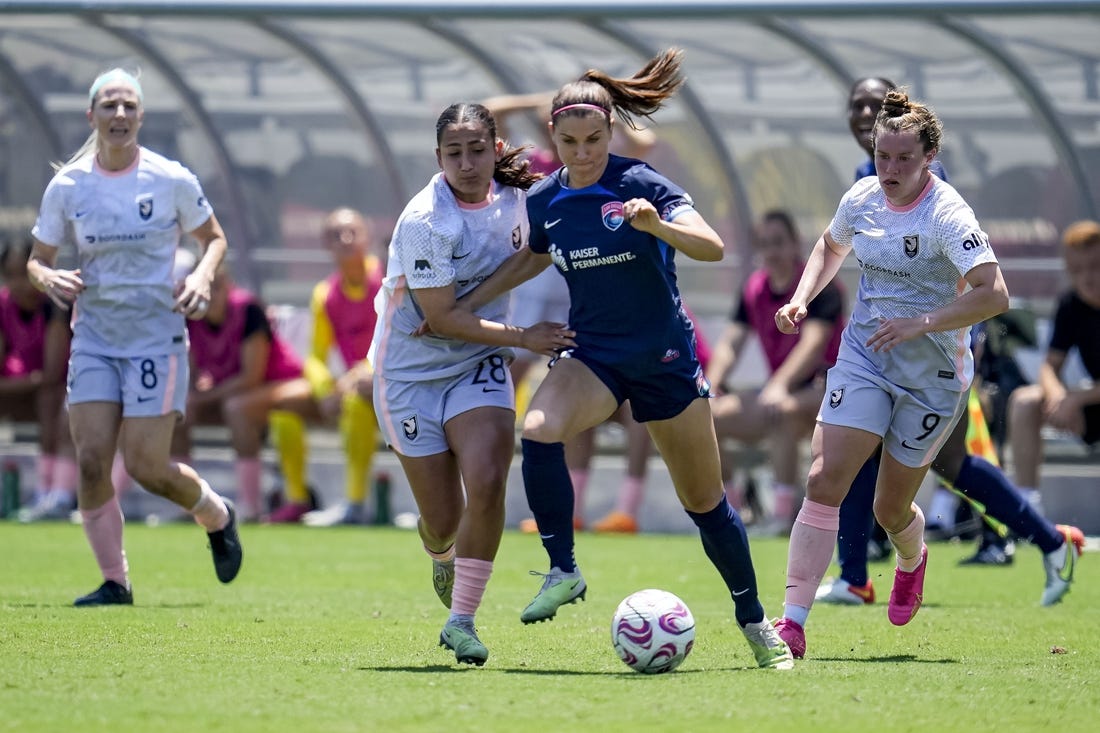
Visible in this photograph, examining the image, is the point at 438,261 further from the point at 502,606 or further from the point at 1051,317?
the point at 1051,317

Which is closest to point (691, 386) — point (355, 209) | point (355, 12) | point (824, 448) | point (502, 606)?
point (824, 448)

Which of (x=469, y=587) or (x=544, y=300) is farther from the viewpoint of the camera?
(x=544, y=300)

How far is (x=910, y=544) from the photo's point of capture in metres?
7.23

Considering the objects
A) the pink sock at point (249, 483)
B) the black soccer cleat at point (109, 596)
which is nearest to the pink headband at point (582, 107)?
the black soccer cleat at point (109, 596)

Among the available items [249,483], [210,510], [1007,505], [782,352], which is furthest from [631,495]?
[210,510]

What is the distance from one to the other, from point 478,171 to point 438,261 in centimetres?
37

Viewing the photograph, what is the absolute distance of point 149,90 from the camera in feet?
49.9

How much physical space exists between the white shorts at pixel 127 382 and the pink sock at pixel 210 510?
509 millimetres

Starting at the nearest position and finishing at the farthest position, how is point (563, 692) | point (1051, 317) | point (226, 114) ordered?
1. point (563, 692)
2. point (1051, 317)
3. point (226, 114)

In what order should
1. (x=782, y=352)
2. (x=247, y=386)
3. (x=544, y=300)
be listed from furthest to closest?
(x=247, y=386), (x=544, y=300), (x=782, y=352)

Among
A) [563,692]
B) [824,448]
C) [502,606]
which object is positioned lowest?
[502,606]

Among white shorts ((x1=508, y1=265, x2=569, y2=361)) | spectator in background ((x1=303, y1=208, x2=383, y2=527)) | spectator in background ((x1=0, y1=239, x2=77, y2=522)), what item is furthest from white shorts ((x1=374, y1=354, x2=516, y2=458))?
spectator in background ((x1=0, y1=239, x2=77, y2=522))

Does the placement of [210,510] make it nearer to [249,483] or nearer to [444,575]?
[444,575]

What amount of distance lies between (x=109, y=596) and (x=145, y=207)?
180cm
